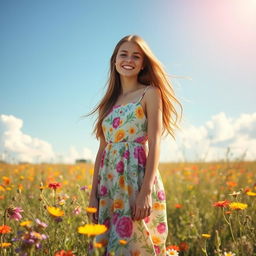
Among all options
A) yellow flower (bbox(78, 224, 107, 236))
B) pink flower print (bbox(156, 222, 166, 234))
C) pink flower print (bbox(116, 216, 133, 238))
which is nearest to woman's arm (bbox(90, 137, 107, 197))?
pink flower print (bbox(116, 216, 133, 238))

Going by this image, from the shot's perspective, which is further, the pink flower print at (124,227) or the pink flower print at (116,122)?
the pink flower print at (116,122)

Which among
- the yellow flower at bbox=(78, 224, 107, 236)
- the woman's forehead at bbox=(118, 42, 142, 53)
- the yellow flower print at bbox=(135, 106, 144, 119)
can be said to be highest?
the woman's forehead at bbox=(118, 42, 142, 53)

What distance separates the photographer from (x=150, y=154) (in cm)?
216

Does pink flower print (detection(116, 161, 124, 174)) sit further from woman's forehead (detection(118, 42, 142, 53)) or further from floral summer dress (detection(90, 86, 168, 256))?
woman's forehead (detection(118, 42, 142, 53))

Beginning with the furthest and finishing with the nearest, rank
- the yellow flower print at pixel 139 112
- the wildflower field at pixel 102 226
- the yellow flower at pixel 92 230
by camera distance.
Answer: the yellow flower print at pixel 139 112
the wildflower field at pixel 102 226
the yellow flower at pixel 92 230

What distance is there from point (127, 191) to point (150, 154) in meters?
0.28

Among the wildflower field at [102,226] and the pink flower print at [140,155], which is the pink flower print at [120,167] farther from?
the wildflower field at [102,226]

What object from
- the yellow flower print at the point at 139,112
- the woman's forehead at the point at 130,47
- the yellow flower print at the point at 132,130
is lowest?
the yellow flower print at the point at 132,130

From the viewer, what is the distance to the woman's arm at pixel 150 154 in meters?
2.06

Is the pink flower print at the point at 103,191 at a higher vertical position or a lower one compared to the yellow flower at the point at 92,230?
higher

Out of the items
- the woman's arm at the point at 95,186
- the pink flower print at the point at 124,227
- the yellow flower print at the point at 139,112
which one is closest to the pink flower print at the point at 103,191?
the woman's arm at the point at 95,186

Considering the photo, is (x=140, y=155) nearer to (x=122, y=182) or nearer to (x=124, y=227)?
(x=122, y=182)

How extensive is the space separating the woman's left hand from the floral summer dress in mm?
65

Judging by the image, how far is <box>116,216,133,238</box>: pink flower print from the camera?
2.09m
